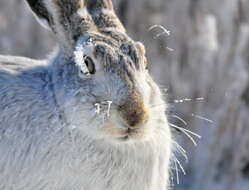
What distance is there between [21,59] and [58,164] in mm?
404

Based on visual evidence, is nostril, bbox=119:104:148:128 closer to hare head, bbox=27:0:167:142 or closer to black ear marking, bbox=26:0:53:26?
hare head, bbox=27:0:167:142

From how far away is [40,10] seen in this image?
239 centimetres

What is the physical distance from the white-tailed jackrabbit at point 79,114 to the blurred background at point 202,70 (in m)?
1.14

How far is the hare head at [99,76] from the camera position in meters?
2.07

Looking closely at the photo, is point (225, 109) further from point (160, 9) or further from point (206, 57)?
point (160, 9)

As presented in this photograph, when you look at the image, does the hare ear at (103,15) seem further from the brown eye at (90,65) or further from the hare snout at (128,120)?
the hare snout at (128,120)

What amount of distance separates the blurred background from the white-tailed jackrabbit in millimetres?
1136

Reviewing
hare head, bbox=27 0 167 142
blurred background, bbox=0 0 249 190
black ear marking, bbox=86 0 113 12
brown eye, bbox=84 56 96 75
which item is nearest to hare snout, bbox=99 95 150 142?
hare head, bbox=27 0 167 142

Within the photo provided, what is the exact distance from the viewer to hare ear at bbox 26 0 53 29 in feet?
7.80

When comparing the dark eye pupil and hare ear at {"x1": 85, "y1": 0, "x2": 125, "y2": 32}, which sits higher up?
hare ear at {"x1": 85, "y1": 0, "x2": 125, "y2": 32}

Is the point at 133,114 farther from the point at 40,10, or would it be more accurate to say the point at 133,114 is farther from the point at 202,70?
the point at 202,70

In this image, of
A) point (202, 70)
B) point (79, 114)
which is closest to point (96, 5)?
point (79, 114)

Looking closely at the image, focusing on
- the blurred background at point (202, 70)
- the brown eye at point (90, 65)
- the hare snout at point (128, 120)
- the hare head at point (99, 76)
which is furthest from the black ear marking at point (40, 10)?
the blurred background at point (202, 70)

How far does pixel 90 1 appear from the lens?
2.42 metres
